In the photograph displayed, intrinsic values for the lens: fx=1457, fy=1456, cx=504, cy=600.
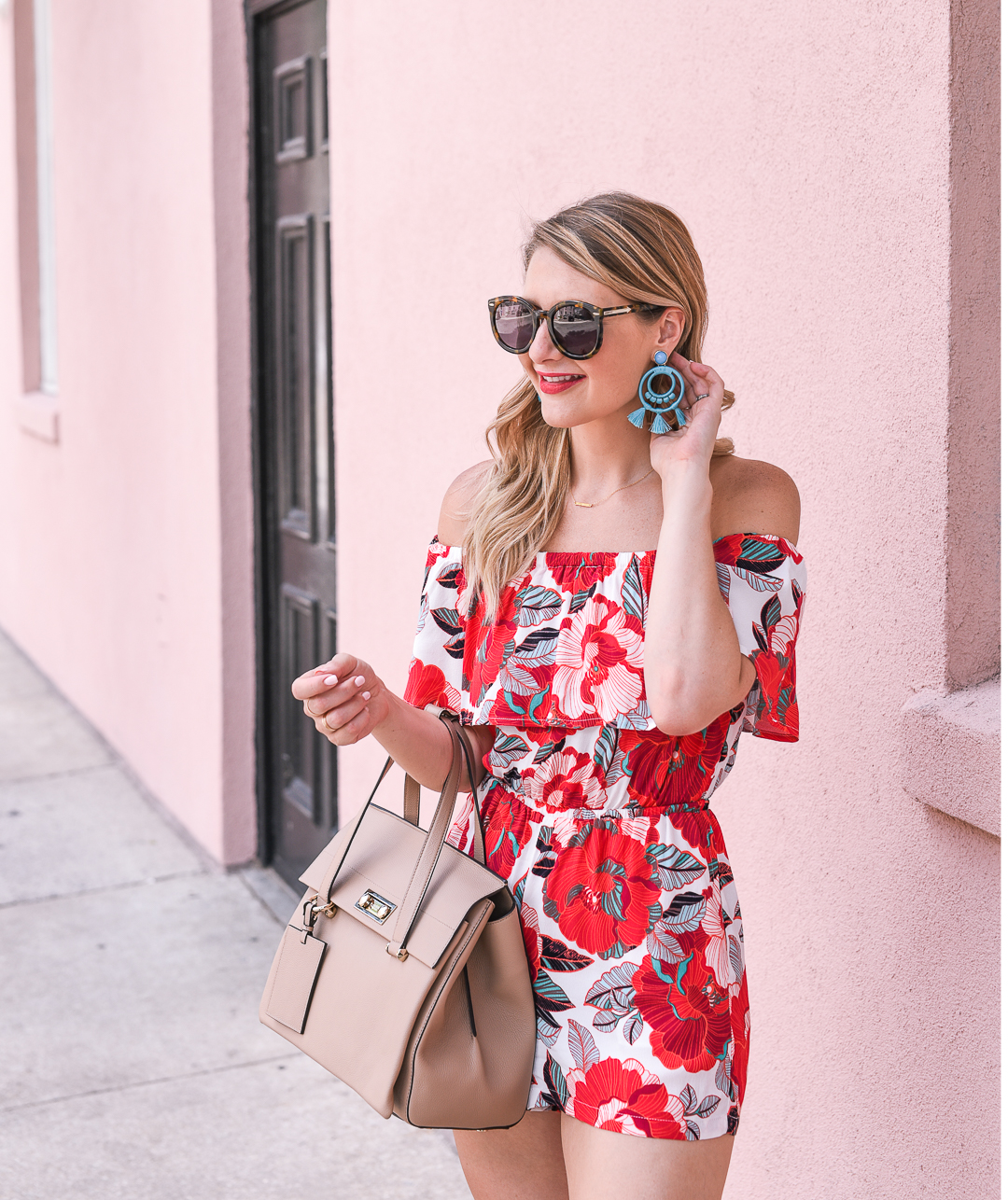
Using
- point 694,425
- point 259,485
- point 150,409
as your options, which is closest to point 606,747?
point 694,425

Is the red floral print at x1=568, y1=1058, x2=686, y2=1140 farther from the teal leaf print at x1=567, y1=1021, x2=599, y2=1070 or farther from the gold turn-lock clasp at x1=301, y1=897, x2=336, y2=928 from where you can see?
the gold turn-lock clasp at x1=301, y1=897, x2=336, y2=928

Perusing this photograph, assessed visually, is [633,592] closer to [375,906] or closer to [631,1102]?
[375,906]

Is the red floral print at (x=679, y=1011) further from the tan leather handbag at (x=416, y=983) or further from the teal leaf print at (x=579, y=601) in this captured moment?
the teal leaf print at (x=579, y=601)

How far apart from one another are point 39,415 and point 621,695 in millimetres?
6732

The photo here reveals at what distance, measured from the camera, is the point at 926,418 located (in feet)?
6.78

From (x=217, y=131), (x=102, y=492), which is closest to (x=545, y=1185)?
(x=217, y=131)

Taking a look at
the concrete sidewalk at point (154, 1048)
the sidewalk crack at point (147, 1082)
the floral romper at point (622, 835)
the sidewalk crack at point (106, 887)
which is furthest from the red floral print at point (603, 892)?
the sidewalk crack at point (106, 887)

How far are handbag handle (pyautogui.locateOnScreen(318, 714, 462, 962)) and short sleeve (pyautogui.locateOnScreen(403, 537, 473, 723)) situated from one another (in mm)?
56

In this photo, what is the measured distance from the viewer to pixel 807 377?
7.61 ft

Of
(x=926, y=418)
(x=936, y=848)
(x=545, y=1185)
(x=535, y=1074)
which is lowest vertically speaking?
(x=545, y=1185)

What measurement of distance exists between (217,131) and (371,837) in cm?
357

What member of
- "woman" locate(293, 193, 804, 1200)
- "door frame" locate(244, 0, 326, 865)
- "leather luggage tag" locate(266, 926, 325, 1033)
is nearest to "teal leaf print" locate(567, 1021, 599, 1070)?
"woman" locate(293, 193, 804, 1200)

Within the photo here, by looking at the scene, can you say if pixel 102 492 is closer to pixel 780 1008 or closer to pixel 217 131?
pixel 217 131

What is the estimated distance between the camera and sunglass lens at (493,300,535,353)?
1.79 metres
